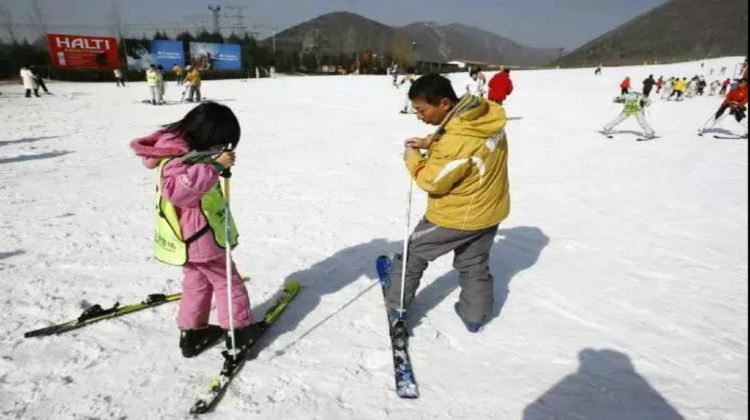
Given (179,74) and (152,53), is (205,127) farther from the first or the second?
(152,53)

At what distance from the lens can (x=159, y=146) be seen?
7.66 ft

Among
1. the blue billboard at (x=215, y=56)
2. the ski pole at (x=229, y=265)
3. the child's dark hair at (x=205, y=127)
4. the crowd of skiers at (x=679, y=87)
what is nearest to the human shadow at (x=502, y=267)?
the ski pole at (x=229, y=265)

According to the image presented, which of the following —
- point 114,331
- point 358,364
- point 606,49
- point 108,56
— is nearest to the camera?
point 358,364

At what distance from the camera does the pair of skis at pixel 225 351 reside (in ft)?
8.18

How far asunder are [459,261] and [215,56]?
53.9m

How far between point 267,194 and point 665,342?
16.5 feet

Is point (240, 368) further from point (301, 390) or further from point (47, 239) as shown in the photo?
point (47, 239)

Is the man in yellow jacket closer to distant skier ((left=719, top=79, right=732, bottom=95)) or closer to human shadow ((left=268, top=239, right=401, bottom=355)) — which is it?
human shadow ((left=268, top=239, right=401, bottom=355))

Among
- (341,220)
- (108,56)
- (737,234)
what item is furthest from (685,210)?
(108,56)

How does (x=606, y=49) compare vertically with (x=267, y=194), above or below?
above

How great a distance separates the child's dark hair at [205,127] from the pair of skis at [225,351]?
1.28 m

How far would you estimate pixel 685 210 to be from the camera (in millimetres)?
6078

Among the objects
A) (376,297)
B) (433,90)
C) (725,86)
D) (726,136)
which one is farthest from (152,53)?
(433,90)

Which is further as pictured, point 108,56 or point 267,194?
point 108,56
